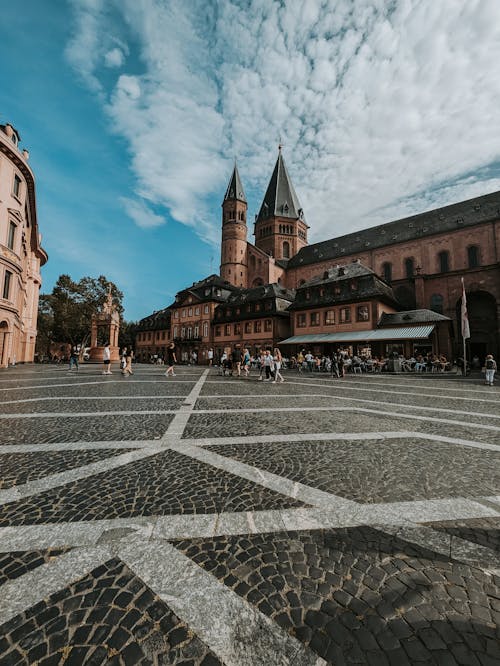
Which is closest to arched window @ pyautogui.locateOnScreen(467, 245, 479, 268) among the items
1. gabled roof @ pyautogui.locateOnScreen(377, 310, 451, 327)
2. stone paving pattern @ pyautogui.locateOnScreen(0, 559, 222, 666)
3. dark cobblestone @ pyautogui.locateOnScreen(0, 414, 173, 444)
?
gabled roof @ pyautogui.locateOnScreen(377, 310, 451, 327)

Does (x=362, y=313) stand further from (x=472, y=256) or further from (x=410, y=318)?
(x=472, y=256)

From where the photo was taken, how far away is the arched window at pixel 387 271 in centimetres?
4275

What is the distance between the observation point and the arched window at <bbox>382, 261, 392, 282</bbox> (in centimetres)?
4275

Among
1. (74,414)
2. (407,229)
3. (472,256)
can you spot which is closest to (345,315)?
(472,256)

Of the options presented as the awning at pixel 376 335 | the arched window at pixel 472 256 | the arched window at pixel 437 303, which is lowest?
the awning at pixel 376 335

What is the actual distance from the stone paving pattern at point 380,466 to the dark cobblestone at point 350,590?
89cm

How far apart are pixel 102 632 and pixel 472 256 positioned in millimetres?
45181

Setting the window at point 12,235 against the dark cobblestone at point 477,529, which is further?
the window at point 12,235

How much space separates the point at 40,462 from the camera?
4070 millimetres

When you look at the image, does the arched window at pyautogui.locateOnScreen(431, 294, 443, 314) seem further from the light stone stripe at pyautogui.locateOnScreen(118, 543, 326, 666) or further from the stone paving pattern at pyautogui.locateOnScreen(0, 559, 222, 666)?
the stone paving pattern at pyautogui.locateOnScreen(0, 559, 222, 666)

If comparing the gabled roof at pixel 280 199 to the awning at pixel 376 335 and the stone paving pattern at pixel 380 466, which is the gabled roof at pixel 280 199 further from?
the stone paving pattern at pixel 380 466

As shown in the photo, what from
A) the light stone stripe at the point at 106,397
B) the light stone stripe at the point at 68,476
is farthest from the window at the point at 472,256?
the light stone stripe at the point at 68,476

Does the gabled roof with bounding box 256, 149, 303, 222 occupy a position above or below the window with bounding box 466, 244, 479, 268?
above

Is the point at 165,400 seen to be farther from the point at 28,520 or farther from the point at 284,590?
the point at 284,590
